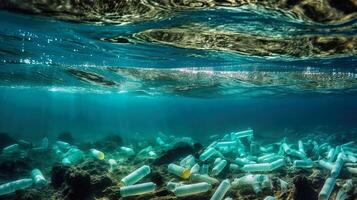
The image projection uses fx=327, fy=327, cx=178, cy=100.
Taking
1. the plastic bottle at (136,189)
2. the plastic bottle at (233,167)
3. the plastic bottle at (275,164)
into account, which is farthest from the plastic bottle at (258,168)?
the plastic bottle at (136,189)

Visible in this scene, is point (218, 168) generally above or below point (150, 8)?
below

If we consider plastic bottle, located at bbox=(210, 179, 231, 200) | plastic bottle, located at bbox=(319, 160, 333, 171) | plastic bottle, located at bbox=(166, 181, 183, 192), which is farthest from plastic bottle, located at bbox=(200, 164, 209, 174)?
plastic bottle, located at bbox=(319, 160, 333, 171)

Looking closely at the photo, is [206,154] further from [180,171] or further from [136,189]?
[136,189]

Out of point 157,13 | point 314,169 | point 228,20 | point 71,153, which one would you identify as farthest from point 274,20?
point 71,153

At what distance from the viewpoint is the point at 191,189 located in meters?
8.81

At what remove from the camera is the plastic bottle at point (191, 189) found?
8.66 meters

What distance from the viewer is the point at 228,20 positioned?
901 cm

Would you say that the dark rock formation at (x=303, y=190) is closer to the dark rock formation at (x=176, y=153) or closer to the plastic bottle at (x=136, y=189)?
the plastic bottle at (x=136, y=189)

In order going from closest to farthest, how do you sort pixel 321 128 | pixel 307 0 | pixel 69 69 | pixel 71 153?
pixel 307 0
pixel 71 153
pixel 69 69
pixel 321 128

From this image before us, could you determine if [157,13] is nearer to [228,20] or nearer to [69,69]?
[228,20]

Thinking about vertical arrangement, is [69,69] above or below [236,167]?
above

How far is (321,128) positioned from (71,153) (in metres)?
35.8

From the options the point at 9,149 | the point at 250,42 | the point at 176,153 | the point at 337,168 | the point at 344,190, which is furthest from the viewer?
the point at 9,149

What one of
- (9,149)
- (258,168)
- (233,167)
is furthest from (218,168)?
(9,149)
